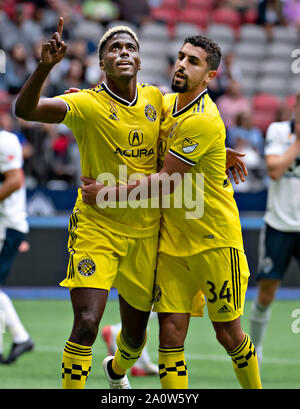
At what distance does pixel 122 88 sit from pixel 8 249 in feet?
10.6

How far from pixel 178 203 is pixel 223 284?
590 millimetres

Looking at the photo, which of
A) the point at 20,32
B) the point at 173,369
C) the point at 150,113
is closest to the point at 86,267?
the point at 173,369

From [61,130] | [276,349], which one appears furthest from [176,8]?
[276,349]

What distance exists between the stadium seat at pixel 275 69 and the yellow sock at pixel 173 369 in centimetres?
1365

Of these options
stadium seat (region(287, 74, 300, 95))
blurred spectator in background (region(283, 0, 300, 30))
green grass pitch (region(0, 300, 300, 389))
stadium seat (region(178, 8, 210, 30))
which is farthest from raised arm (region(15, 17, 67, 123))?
blurred spectator in background (region(283, 0, 300, 30))

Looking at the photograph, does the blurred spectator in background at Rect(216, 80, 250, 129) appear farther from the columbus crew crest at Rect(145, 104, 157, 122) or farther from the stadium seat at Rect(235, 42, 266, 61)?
the columbus crew crest at Rect(145, 104, 157, 122)

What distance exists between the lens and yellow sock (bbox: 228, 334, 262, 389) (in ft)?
17.6

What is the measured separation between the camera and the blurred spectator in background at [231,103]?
14.7 meters

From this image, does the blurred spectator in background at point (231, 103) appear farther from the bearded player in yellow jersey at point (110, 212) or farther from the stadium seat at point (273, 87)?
the bearded player in yellow jersey at point (110, 212)

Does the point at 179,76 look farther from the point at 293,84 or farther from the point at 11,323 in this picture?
the point at 293,84

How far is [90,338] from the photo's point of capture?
5.05 m

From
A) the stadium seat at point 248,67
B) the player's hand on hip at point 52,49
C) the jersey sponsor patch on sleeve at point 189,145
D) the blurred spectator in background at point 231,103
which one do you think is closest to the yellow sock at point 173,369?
the jersey sponsor patch on sleeve at point 189,145

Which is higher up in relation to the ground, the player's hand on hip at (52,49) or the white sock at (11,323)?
the player's hand on hip at (52,49)

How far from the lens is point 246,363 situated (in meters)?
5.38
